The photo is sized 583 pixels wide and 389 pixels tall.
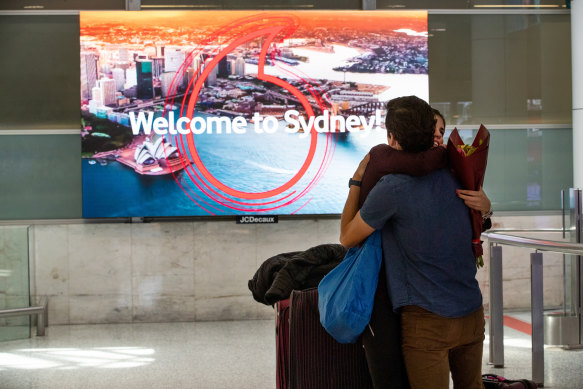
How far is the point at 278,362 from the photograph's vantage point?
10.3 ft

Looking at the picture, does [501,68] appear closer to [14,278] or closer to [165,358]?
[165,358]

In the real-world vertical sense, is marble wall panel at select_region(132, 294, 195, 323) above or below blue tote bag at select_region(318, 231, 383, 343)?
below

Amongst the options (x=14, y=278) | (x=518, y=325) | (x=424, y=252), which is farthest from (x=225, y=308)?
(x=424, y=252)

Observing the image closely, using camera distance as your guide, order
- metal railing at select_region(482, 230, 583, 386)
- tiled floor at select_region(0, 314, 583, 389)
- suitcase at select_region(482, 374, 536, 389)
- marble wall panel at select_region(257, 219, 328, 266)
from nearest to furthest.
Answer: suitcase at select_region(482, 374, 536, 389) < metal railing at select_region(482, 230, 583, 386) < tiled floor at select_region(0, 314, 583, 389) < marble wall panel at select_region(257, 219, 328, 266)

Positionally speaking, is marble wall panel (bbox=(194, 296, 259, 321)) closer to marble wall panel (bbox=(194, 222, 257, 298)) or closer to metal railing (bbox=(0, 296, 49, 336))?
marble wall panel (bbox=(194, 222, 257, 298))

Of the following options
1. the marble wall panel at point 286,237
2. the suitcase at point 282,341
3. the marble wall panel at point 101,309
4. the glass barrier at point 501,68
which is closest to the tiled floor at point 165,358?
the marble wall panel at point 101,309

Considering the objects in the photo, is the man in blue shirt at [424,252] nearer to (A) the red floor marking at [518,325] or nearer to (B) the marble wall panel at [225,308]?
(A) the red floor marking at [518,325]

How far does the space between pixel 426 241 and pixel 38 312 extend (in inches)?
196

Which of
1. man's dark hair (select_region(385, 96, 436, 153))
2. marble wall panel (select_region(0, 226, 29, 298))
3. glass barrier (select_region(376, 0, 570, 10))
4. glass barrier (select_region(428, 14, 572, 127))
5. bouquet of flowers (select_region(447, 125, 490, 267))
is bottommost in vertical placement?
marble wall panel (select_region(0, 226, 29, 298))

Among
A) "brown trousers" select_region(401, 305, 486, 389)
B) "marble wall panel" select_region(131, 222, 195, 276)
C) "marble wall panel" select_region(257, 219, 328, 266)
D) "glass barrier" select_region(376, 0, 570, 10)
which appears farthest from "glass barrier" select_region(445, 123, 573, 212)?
"brown trousers" select_region(401, 305, 486, 389)

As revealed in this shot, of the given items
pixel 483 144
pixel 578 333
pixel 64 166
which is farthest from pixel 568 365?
pixel 64 166

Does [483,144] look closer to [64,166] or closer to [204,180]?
[204,180]

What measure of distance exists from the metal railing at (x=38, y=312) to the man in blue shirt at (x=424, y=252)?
15.4 feet

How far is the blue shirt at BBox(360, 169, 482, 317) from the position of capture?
229cm
